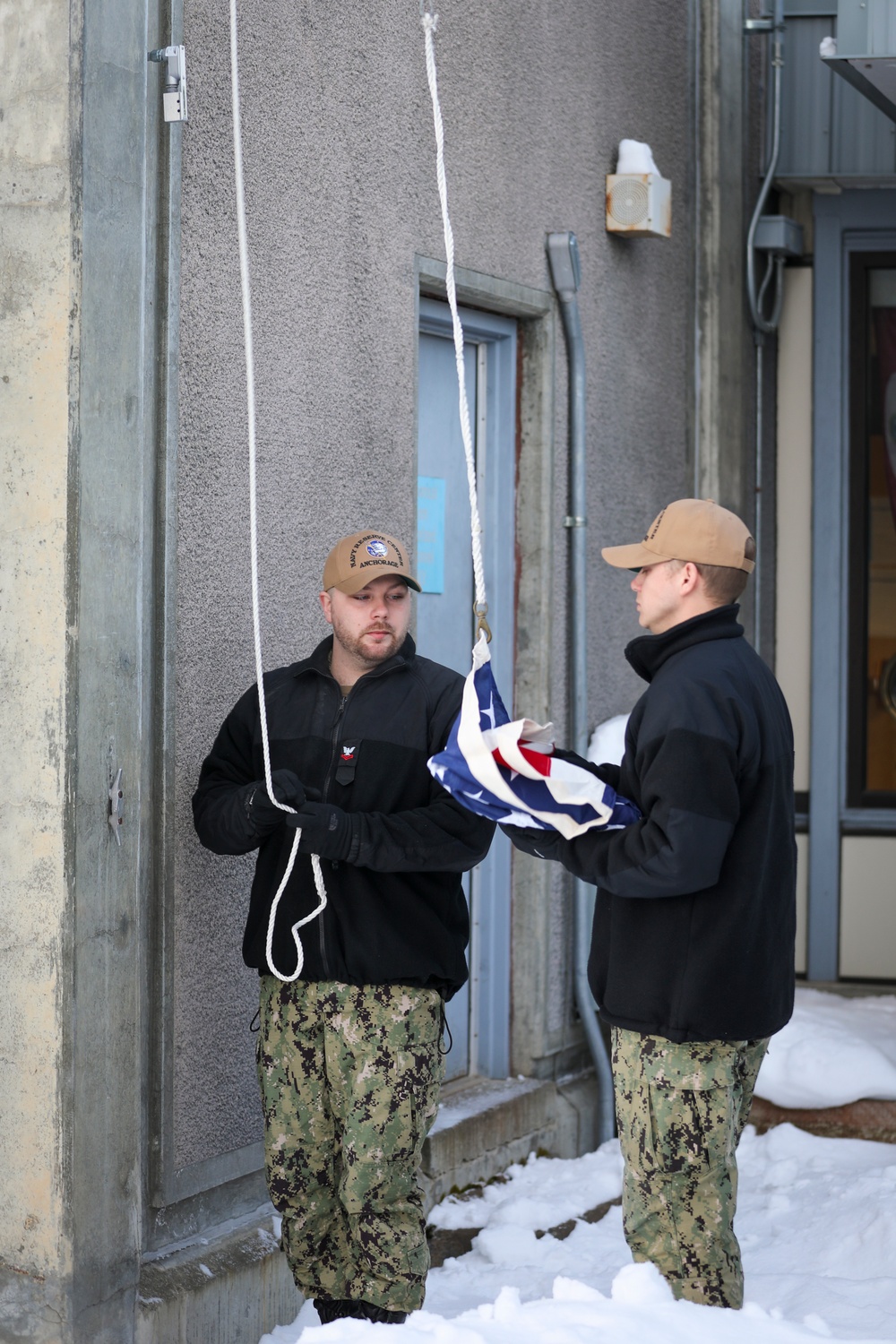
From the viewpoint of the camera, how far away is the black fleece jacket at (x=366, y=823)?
3467 mm

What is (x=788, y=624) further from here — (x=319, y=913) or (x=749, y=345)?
(x=319, y=913)

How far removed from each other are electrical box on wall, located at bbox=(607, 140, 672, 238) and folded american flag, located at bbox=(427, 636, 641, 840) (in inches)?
124

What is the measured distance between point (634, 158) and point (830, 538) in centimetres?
199

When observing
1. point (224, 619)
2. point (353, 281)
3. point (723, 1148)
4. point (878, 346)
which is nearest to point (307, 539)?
point (224, 619)

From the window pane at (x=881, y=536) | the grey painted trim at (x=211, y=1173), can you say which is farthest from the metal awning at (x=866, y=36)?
the grey painted trim at (x=211, y=1173)

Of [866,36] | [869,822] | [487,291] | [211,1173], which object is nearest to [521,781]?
[211,1173]

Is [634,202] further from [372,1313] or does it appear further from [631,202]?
[372,1313]

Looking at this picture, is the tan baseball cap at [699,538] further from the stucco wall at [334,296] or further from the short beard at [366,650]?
the stucco wall at [334,296]

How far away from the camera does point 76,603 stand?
335cm

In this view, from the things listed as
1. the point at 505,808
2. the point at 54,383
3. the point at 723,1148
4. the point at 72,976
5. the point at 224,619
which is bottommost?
the point at 723,1148

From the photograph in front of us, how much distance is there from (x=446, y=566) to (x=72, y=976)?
215cm

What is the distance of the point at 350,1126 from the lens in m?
3.48

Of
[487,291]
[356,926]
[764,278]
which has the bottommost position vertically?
[356,926]

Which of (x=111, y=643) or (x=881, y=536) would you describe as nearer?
(x=111, y=643)
